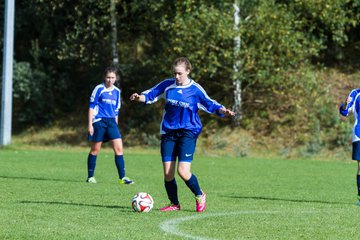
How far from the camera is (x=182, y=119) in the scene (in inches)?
391

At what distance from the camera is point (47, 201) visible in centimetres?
1088

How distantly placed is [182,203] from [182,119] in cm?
167

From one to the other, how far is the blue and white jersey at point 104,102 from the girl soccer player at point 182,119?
4.10 meters

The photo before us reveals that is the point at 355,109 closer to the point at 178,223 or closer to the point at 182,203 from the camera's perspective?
the point at 182,203

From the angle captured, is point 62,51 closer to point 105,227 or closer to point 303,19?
point 303,19

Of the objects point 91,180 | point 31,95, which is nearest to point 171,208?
point 91,180

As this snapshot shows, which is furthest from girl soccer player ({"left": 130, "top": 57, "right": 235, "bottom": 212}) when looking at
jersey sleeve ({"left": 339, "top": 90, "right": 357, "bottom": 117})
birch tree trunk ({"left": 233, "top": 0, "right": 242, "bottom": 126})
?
birch tree trunk ({"left": 233, "top": 0, "right": 242, "bottom": 126})

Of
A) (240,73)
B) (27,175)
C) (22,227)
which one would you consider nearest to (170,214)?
(22,227)

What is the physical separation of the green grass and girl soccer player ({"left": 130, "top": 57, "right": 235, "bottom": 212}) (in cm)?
53

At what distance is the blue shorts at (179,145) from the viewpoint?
9914mm

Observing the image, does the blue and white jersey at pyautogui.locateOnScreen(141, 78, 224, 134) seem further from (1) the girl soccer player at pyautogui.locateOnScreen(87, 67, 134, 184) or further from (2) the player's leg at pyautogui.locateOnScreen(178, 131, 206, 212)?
(1) the girl soccer player at pyautogui.locateOnScreen(87, 67, 134, 184)

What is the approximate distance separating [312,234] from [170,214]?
2.10 m

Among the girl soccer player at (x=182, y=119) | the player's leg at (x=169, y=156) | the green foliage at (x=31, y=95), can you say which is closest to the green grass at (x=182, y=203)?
the player's leg at (x=169, y=156)

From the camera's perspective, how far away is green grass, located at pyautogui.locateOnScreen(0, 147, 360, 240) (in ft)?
26.9
